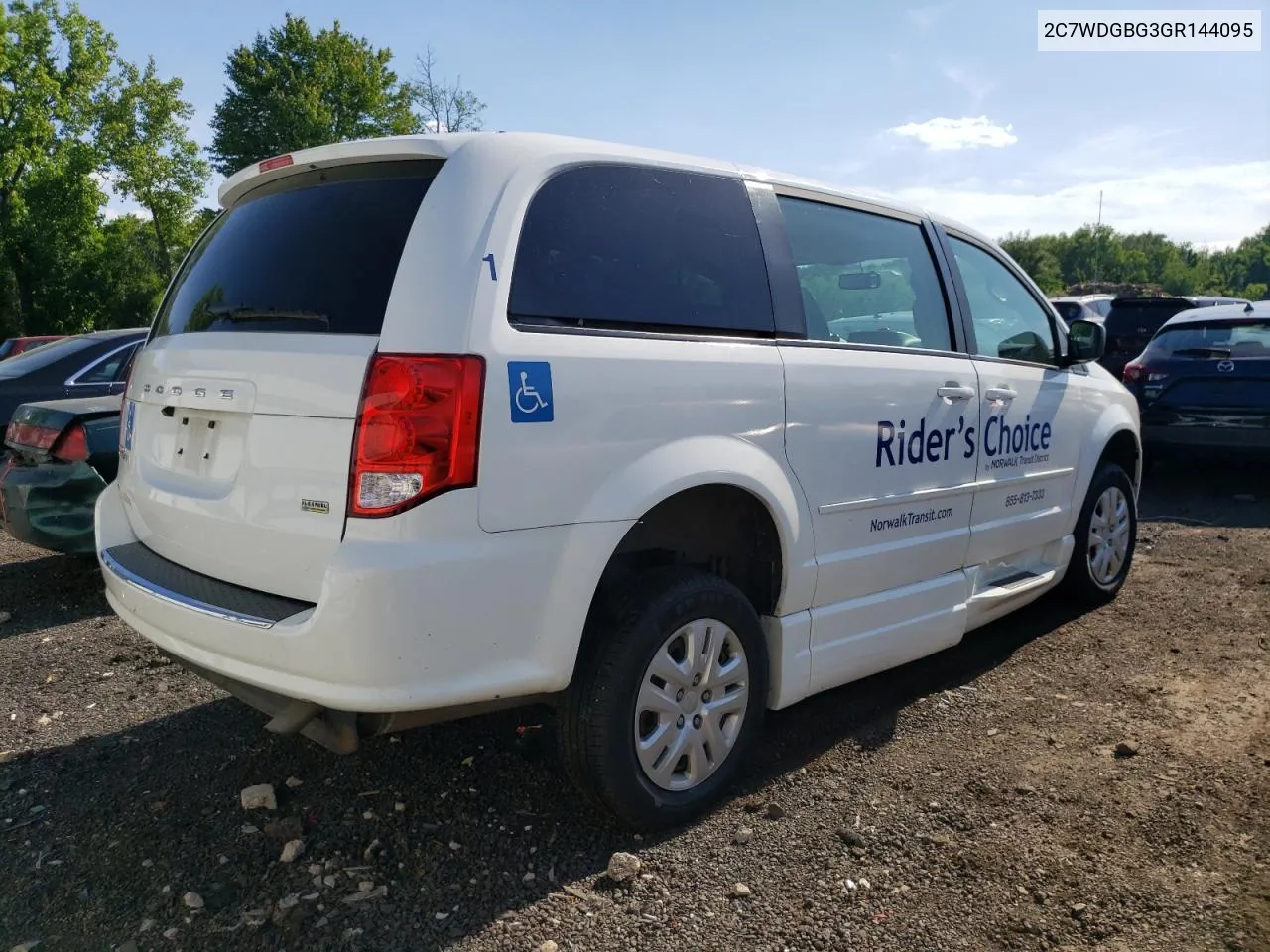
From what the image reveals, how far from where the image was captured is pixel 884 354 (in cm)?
358

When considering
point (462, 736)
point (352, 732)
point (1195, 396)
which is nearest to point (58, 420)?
point (462, 736)

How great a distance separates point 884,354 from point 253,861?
260 centimetres

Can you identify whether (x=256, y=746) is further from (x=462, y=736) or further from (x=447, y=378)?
(x=447, y=378)

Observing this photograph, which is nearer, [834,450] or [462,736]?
[834,450]

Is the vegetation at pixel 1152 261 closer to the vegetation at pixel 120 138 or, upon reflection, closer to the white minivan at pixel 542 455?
the vegetation at pixel 120 138

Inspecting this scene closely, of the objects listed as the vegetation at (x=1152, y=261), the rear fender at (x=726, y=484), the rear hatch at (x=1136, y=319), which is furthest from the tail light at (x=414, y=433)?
the vegetation at (x=1152, y=261)

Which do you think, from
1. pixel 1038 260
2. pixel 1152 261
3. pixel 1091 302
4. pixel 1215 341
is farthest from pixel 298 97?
pixel 1152 261

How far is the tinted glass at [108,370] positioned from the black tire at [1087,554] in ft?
20.1

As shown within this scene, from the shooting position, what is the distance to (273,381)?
2.57m

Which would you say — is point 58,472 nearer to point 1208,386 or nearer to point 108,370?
point 108,370

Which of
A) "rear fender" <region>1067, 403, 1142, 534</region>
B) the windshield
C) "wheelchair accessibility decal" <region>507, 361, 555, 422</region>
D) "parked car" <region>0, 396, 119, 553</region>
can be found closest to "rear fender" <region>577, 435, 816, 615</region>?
→ "wheelchair accessibility decal" <region>507, 361, 555, 422</region>

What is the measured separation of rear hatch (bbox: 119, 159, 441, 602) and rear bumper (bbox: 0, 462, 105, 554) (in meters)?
2.26

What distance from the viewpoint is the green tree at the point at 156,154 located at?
109 feet

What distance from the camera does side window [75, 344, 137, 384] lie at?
22.3 ft
